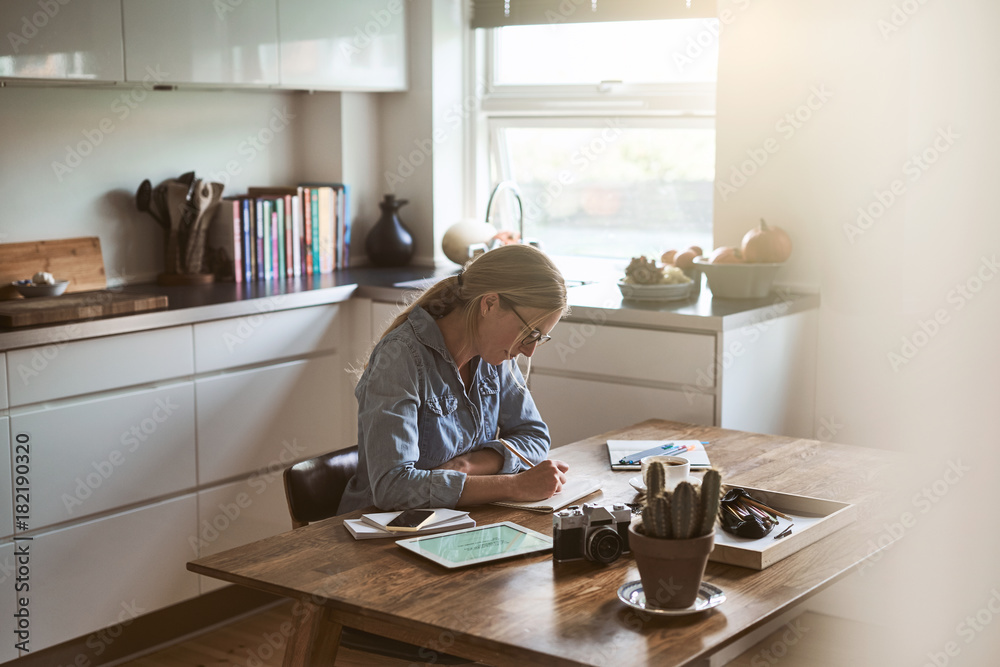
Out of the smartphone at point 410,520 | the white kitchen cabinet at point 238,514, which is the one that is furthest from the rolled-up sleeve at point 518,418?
the white kitchen cabinet at point 238,514

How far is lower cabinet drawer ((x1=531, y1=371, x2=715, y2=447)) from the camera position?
9.85ft

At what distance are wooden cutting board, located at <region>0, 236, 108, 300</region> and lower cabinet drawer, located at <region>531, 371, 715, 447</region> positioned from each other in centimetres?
140

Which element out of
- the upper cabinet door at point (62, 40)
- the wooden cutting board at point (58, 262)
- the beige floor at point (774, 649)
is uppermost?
the upper cabinet door at point (62, 40)

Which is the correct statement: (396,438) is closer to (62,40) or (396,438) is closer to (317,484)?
(317,484)

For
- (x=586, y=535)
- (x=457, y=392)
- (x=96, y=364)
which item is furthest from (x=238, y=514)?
(x=586, y=535)

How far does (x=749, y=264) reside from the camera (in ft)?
10.4

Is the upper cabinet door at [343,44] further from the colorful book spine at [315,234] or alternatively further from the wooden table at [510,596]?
the wooden table at [510,596]

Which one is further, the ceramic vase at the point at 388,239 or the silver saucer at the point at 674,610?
the ceramic vase at the point at 388,239

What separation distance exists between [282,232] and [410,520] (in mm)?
2157

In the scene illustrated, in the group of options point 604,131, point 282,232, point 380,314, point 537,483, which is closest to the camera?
point 537,483

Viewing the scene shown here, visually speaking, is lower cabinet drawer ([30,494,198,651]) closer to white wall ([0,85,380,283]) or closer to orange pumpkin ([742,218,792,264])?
white wall ([0,85,380,283])

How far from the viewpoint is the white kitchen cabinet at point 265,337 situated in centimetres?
312

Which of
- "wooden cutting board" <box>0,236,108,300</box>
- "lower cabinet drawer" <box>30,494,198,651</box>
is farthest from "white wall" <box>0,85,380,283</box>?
"lower cabinet drawer" <box>30,494,198,651</box>

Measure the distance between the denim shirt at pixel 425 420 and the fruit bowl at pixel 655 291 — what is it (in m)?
0.88
